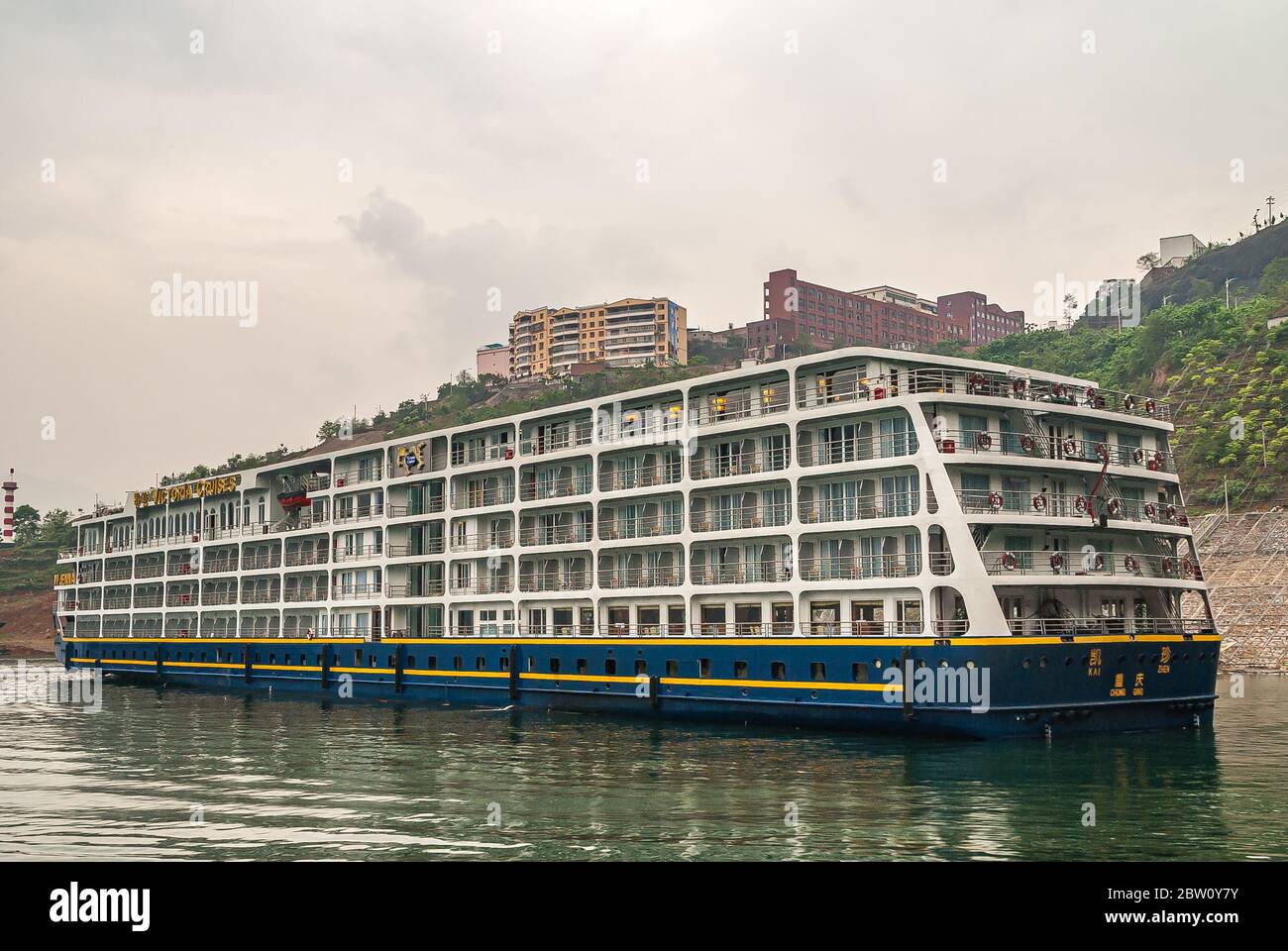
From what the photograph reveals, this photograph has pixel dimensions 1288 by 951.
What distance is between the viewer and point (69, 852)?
744 inches

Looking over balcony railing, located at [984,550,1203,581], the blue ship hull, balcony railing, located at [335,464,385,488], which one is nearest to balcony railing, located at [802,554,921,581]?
balcony railing, located at [984,550,1203,581]

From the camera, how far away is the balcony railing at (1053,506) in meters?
36.2

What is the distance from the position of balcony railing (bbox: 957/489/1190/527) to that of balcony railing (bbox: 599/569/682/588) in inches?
501

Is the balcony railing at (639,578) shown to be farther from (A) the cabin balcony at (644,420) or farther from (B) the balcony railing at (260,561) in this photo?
(B) the balcony railing at (260,561)

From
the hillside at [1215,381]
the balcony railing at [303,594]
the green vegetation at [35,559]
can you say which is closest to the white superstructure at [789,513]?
the balcony railing at [303,594]

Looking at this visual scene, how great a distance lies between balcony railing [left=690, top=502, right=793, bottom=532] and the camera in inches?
1609

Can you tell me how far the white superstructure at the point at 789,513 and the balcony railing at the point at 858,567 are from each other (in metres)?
0.08

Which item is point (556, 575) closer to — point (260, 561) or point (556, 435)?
point (556, 435)

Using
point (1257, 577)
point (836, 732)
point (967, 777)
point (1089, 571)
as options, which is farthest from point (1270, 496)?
point (967, 777)

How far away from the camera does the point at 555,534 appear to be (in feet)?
166
